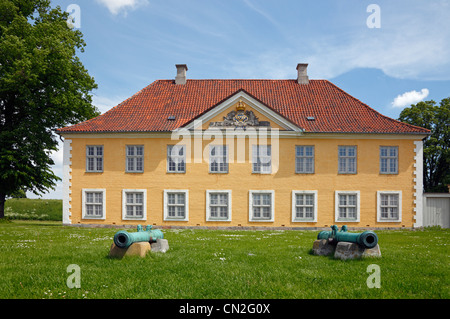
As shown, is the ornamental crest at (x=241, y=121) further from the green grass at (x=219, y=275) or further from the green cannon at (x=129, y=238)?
the green cannon at (x=129, y=238)

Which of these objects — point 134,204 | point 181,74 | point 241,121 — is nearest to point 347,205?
point 241,121

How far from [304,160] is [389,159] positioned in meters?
5.51

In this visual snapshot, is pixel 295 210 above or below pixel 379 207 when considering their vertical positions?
below

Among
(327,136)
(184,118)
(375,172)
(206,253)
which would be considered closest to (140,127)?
(184,118)

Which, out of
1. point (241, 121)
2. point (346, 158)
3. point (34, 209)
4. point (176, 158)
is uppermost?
point (241, 121)

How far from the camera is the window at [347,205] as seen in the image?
2105 cm

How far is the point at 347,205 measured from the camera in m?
21.1

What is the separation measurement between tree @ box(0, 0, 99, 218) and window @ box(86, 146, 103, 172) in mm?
4746

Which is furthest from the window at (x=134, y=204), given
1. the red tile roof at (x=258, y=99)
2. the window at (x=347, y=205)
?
the window at (x=347, y=205)

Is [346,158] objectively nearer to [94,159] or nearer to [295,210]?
[295,210]

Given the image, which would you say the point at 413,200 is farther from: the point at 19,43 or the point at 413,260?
the point at 19,43

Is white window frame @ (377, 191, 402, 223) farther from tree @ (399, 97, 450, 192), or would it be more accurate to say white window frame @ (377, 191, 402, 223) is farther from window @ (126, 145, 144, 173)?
tree @ (399, 97, 450, 192)

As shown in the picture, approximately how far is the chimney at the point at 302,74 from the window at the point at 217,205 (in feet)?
34.6

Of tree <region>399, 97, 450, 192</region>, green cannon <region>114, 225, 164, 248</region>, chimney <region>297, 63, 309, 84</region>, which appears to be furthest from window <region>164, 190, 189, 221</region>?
tree <region>399, 97, 450, 192</region>
